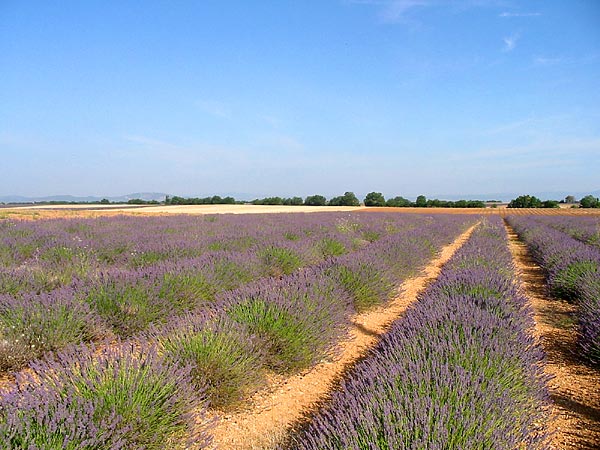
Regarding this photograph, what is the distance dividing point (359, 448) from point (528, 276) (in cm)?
778

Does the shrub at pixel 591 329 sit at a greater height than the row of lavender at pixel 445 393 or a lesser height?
lesser

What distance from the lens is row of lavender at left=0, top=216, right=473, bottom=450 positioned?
1.71m

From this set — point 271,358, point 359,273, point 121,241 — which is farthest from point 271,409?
point 121,241

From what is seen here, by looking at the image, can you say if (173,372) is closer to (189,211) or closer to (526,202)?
(189,211)

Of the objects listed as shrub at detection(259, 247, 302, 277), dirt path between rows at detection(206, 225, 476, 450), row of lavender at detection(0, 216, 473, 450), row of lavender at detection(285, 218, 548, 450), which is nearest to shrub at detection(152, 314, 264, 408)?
row of lavender at detection(0, 216, 473, 450)

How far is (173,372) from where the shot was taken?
2.30m

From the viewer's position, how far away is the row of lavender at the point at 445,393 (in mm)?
1608

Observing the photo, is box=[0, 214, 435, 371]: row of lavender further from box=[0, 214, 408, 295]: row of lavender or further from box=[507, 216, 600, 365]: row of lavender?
box=[507, 216, 600, 365]: row of lavender

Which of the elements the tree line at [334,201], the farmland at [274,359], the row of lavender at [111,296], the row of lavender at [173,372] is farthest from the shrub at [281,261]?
the tree line at [334,201]

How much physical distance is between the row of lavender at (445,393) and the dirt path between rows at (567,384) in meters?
0.19

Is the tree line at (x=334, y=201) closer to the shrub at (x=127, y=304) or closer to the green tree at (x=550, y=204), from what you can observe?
the green tree at (x=550, y=204)

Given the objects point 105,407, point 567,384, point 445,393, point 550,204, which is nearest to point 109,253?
point 105,407

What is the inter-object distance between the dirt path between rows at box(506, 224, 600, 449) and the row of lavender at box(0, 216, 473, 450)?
1775mm

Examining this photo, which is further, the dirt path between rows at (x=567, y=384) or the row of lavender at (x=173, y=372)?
the dirt path between rows at (x=567, y=384)
